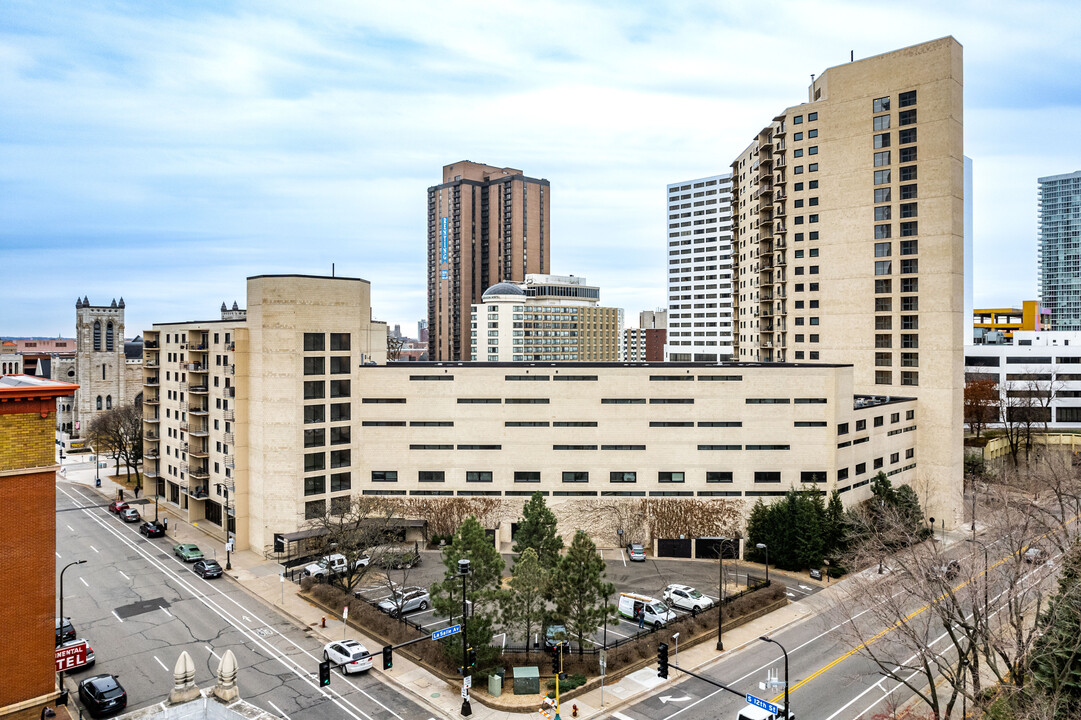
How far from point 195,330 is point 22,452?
47.1m

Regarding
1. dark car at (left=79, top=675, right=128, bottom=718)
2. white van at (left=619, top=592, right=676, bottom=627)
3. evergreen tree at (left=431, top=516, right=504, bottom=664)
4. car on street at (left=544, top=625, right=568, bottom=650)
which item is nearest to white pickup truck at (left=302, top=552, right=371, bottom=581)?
evergreen tree at (left=431, top=516, right=504, bottom=664)

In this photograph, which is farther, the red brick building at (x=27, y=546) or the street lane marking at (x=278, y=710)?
the street lane marking at (x=278, y=710)

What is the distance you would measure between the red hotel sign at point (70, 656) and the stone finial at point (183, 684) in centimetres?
1403

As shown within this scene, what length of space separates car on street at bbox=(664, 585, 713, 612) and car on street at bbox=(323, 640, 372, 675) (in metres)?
21.2

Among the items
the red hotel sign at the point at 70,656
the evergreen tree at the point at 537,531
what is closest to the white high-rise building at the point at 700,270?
the evergreen tree at the point at 537,531

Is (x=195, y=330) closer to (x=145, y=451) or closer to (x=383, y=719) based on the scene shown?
(x=145, y=451)

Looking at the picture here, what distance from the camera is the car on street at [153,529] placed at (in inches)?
2452

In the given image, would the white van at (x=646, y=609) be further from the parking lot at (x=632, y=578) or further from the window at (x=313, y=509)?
the window at (x=313, y=509)

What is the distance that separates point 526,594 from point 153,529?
45.7 m

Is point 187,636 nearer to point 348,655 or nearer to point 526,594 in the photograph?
point 348,655

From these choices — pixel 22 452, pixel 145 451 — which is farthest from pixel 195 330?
pixel 22 452

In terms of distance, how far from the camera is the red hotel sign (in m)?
29.5

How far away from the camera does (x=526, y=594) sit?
35625mm

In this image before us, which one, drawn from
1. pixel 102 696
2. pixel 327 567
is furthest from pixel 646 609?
pixel 102 696
